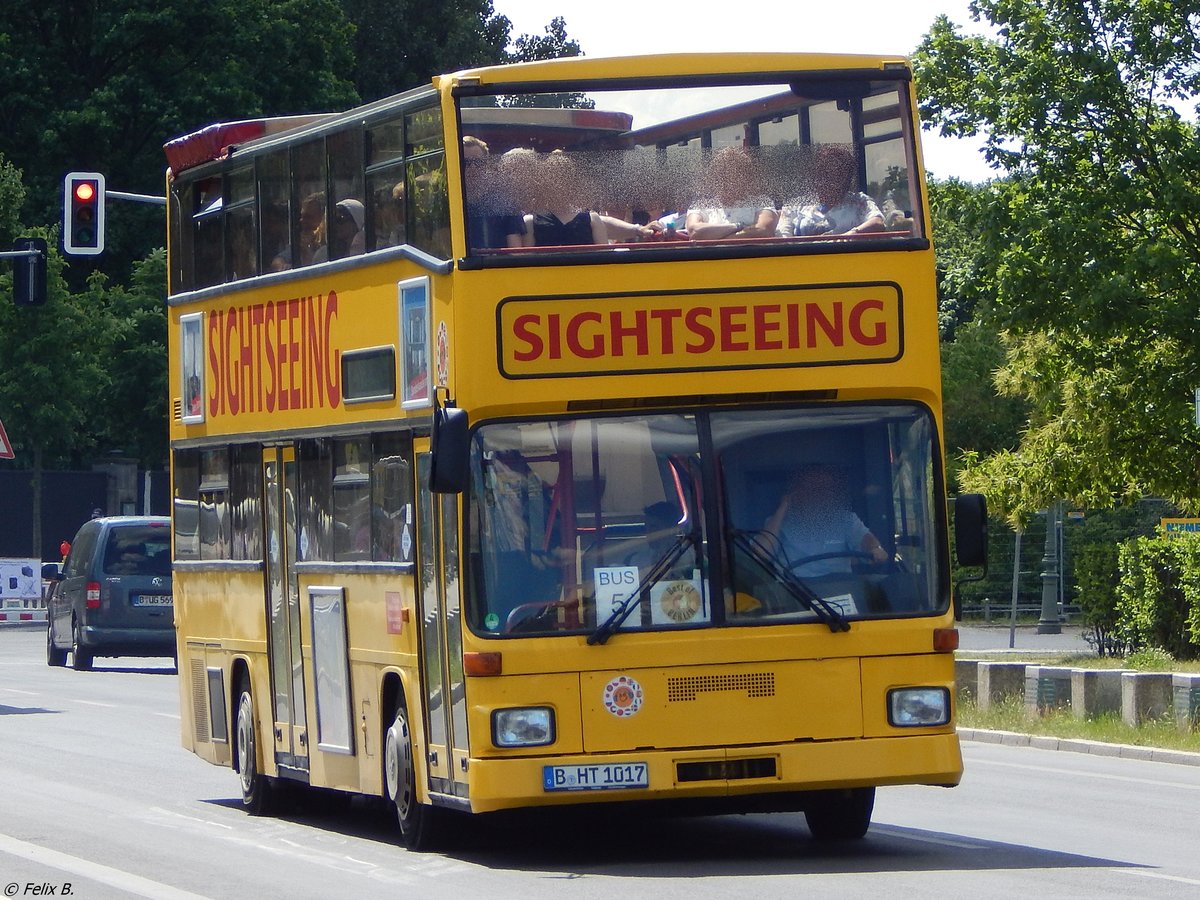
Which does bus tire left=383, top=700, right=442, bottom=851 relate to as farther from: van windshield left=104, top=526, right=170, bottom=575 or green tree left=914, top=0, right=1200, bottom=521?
van windshield left=104, top=526, right=170, bottom=575

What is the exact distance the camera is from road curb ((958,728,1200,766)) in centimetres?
1917

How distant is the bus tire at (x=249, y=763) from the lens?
15492 mm

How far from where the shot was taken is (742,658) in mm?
11859

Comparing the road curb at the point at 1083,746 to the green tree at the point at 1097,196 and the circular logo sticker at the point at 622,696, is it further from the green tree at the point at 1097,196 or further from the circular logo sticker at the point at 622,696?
the circular logo sticker at the point at 622,696

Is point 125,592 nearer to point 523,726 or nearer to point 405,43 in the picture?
point 523,726

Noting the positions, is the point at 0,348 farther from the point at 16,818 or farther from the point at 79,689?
the point at 16,818

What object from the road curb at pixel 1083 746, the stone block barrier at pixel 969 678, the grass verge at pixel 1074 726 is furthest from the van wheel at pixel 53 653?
the road curb at pixel 1083 746

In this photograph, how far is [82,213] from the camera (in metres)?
32.9

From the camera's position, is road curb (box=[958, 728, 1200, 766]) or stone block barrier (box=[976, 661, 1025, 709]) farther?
stone block barrier (box=[976, 661, 1025, 709])

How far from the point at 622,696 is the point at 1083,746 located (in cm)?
932

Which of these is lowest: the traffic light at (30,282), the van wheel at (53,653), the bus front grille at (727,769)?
the bus front grille at (727,769)

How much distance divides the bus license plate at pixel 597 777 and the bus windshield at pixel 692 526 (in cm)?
63

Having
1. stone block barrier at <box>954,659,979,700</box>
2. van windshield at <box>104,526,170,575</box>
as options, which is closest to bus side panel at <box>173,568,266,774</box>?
stone block barrier at <box>954,659,979,700</box>

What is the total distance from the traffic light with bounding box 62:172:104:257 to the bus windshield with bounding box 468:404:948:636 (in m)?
21.7
